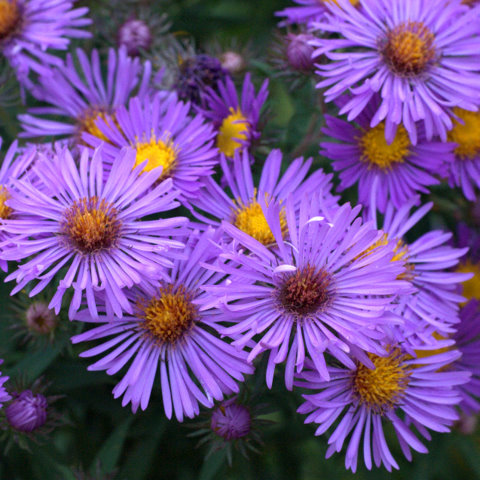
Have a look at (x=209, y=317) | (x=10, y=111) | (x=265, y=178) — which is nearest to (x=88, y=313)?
(x=209, y=317)

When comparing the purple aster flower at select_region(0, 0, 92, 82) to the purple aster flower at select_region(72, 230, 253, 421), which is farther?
the purple aster flower at select_region(0, 0, 92, 82)

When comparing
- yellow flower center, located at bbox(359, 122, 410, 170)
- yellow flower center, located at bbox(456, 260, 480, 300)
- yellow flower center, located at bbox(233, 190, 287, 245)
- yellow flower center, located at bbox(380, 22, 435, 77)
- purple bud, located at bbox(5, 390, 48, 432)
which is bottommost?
purple bud, located at bbox(5, 390, 48, 432)

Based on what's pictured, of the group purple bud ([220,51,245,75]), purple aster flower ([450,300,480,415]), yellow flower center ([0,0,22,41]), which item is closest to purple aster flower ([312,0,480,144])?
purple bud ([220,51,245,75])

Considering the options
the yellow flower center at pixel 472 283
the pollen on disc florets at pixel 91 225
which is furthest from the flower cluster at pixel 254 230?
the yellow flower center at pixel 472 283

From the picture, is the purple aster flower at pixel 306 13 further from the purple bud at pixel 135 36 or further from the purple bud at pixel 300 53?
the purple bud at pixel 135 36

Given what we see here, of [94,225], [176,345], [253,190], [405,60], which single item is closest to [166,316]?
[176,345]

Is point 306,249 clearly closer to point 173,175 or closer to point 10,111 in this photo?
point 173,175

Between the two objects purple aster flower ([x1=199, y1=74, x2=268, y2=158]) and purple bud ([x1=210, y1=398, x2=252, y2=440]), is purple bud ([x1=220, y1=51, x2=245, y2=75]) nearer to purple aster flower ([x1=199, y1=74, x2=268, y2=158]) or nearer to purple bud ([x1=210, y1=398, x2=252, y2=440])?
purple aster flower ([x1=199, y1=74, x2=268, y2=158])
